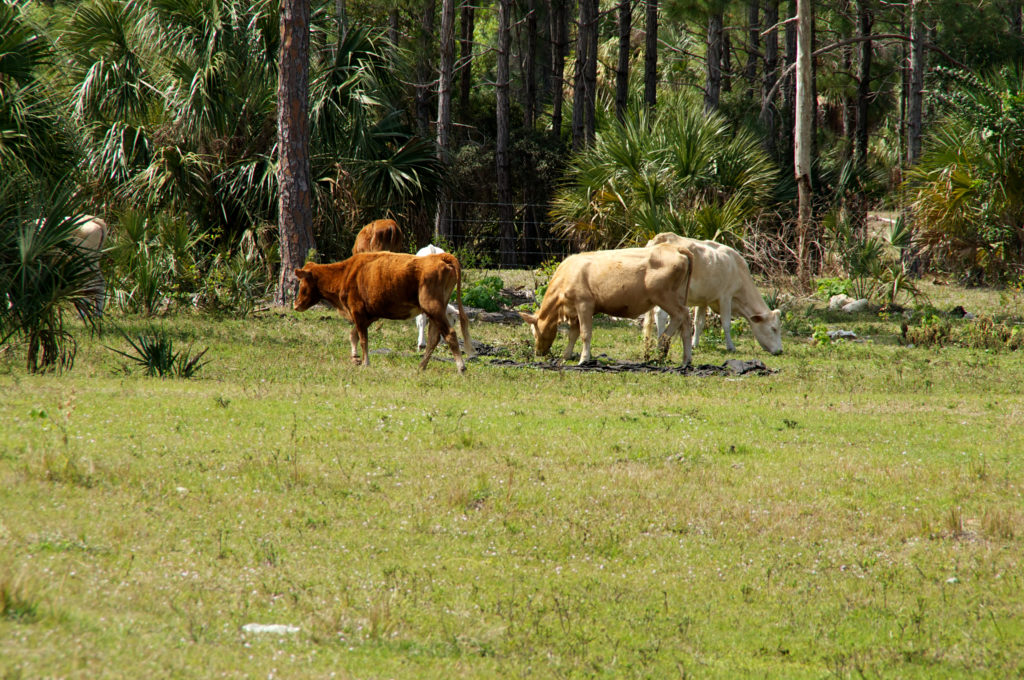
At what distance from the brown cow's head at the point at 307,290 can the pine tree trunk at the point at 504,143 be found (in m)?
14.7

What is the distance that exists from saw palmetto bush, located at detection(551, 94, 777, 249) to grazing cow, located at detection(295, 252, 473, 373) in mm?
8463

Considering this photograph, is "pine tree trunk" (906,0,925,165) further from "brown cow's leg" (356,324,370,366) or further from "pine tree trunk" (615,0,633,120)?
"brown cow's leg" (356,324,370,366)

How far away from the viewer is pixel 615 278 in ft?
50.2

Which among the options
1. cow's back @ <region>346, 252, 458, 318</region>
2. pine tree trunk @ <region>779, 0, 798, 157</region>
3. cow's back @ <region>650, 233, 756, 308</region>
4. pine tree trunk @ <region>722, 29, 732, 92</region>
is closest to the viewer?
cow's back @ <region>346, 252, 458, 318</region>

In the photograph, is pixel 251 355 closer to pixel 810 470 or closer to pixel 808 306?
pixel 810 470

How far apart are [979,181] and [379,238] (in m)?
12.6

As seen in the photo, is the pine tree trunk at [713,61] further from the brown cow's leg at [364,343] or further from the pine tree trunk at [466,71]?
the brown cow's leg at [364,343]

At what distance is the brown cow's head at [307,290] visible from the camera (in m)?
14.9

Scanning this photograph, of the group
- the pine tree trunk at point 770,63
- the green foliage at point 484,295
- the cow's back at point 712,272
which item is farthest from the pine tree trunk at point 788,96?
the cow's back at point 712,272

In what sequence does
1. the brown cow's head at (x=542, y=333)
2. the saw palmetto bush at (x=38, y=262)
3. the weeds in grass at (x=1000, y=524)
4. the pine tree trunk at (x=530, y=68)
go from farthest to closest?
the pine tree trunk at (x=530, y=68) → the brown cow's head at (x=542, y=333) → the saw palmetto bush at (x=38, y=262) → the weeds in grass at (x=1000, y=524)

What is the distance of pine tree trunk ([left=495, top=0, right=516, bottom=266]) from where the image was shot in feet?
97.8

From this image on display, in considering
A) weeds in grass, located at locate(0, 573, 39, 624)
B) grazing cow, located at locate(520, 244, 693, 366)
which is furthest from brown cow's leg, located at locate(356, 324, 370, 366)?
weeds in grass, located at locate(0, 573, 39, 624)

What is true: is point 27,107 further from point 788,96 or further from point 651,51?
point 788,96

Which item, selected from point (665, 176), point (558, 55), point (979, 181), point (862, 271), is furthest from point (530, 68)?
point (979, 181)
